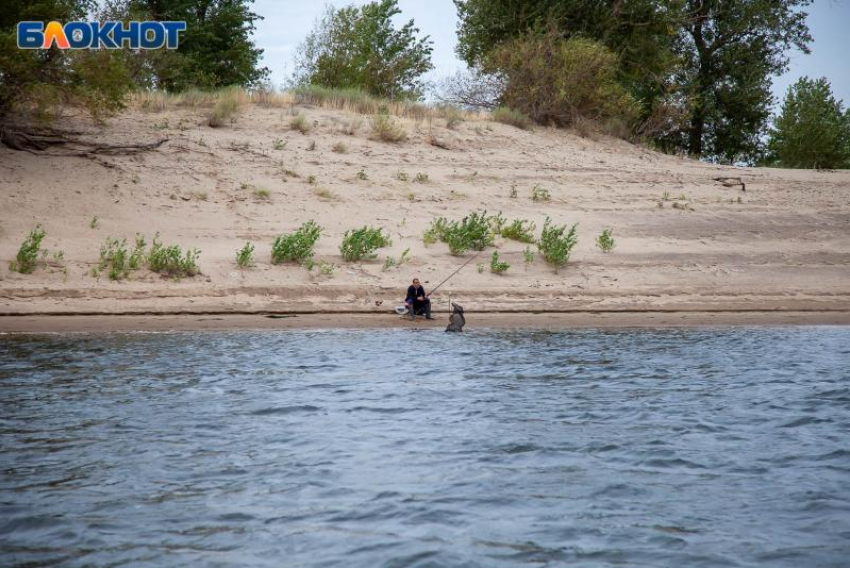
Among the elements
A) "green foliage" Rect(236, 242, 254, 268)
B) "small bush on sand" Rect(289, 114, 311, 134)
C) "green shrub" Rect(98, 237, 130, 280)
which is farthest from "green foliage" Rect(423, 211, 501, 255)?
"small bush on sand" Rect(289, 114, 311, 134)

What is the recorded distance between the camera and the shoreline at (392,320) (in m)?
16.5

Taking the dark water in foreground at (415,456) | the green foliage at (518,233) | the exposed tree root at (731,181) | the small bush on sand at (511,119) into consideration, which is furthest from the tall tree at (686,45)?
the dark water in foreground at (415,456)

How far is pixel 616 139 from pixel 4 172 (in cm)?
2063

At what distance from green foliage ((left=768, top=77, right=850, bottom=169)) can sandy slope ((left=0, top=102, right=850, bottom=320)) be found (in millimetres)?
14578

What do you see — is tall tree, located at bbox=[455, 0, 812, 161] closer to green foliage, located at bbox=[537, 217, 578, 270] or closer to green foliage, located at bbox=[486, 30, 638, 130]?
green foliage, located at bbox=[486, 30, 638, 130]

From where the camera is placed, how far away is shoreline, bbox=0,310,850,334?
54.0ft

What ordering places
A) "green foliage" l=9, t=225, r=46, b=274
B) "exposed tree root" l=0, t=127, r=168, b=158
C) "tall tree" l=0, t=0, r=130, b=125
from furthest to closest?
"exposed tree root" l=0, t=127, r=168, b=158, "tall tree" l=0, t=0, r=130, b=125, "green foliage" l=9, t=225, r=46, b=274

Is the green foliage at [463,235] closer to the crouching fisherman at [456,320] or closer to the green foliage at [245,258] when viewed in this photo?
the green foliage at [245,258]

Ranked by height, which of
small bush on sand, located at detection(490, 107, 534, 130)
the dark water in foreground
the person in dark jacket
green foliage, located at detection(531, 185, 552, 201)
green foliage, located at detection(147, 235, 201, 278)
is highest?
small bush on sand, located at detection(490, 107, 534, 130)

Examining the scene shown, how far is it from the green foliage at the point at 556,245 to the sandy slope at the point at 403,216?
286mm

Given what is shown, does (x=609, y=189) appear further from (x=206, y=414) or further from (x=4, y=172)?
(x=206, y=414)

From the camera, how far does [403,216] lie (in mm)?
23797

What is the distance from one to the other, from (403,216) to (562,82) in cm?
1202

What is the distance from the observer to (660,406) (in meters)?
11.6
